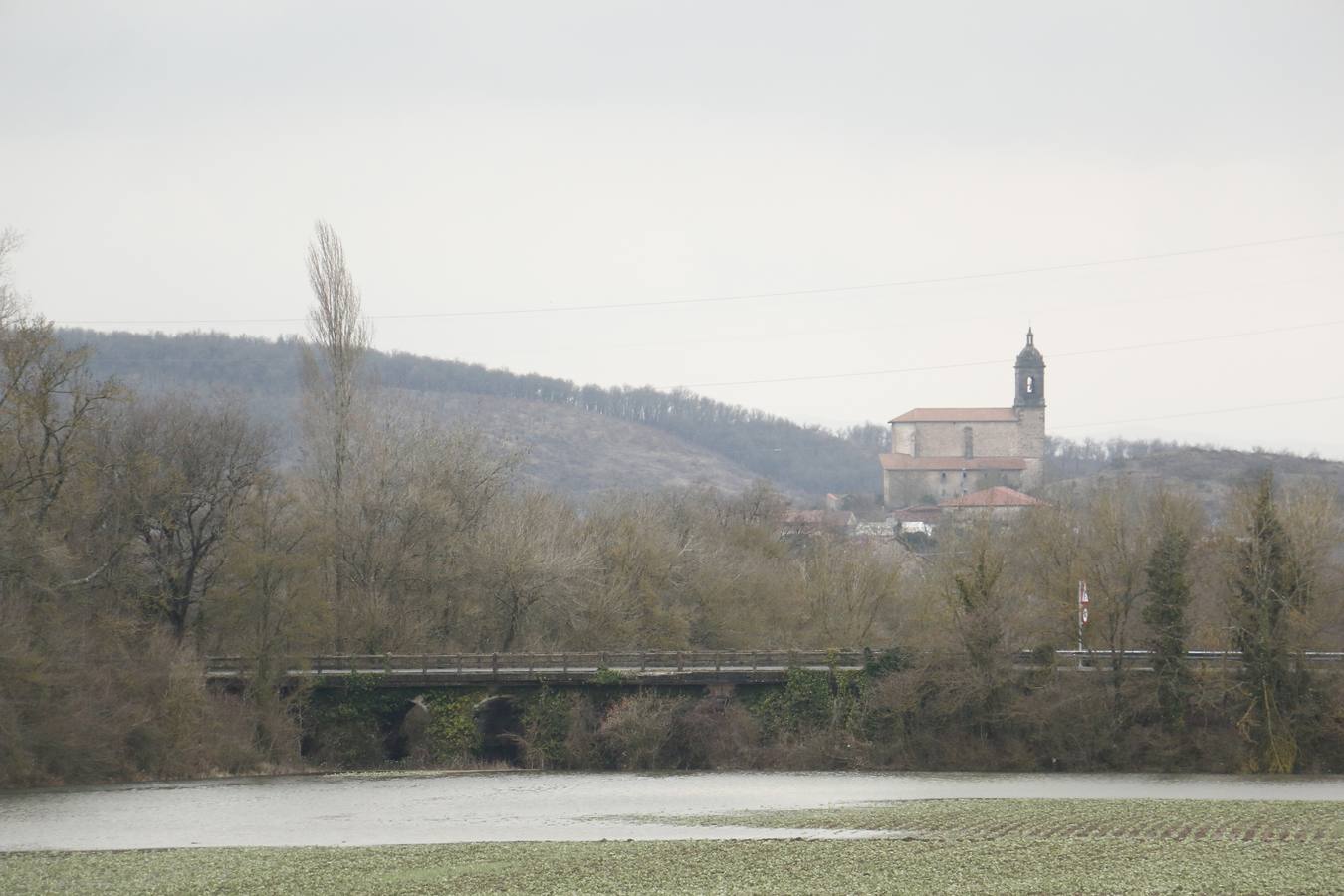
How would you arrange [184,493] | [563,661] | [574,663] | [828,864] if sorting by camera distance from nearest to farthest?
1. [828,864]
2. [563,661]
3. [574,663]
4. [184,493]

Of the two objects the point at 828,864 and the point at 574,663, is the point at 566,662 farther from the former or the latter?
the point at 828,864

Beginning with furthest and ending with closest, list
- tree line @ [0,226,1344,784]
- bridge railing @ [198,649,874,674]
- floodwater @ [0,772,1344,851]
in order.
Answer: bridge railing @ [198,649,874,674] < tree line @ [0,226,1344,784] < floodwater @ [0,772,1344,851]

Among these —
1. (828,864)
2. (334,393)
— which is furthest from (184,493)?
(828,864)

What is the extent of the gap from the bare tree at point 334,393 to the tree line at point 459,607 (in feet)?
0.46

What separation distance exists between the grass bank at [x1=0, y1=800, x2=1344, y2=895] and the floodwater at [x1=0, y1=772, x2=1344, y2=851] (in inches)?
99.3

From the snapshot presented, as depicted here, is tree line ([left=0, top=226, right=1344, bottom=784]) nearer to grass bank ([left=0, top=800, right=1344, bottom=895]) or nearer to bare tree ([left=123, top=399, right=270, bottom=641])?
bare tree ([left=123, top=399, right=270, bottom=641])

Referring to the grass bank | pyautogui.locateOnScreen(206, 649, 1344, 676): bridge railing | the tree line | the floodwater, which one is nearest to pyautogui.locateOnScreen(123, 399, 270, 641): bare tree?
the tree line

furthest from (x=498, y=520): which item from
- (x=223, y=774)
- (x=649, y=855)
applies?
(x=649, y=855)

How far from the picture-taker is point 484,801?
1809 inches

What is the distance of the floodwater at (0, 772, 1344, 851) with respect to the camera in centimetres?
3775

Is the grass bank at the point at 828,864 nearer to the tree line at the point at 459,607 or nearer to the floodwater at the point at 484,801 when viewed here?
the floodwater at the point at 484,801

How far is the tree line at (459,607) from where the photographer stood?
52.9m

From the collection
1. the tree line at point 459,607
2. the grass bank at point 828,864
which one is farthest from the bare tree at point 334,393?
the grass bank at point 828,864

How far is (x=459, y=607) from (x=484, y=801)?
22626 millimetres
